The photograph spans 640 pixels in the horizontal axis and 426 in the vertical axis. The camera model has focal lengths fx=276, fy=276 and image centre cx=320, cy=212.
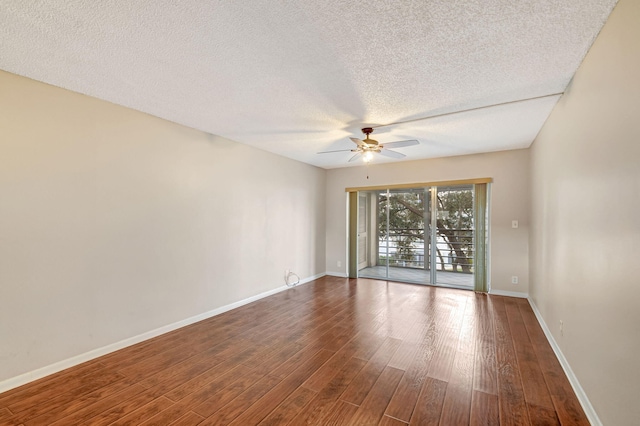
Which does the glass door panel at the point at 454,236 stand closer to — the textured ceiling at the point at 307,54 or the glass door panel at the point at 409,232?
the glass door panel at the point at 409,232

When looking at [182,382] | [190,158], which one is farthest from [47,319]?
[190,158]

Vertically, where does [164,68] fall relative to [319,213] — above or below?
above

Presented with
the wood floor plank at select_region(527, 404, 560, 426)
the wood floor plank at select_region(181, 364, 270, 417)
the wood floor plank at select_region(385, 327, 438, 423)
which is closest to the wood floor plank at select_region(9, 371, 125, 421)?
the wood floor plank at select_region(181, 364, 270, 417)

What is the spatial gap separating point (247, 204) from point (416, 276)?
3809mm

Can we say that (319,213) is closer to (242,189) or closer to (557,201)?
(242,189)

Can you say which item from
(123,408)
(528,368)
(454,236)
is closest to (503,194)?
(454,236)

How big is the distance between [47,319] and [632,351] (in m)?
3.97

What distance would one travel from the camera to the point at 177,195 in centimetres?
335

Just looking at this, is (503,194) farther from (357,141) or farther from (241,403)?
(241,403)

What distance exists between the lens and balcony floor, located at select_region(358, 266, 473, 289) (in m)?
5.36

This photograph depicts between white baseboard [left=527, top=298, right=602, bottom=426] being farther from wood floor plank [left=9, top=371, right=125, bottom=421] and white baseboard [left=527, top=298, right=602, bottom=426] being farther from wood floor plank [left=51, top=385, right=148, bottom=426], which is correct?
wood floor plank [left=9, top=371, right=125, bottom=421]

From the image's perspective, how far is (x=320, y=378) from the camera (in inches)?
91.0

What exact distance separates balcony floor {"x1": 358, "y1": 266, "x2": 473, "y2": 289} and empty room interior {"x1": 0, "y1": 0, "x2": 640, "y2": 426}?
1040 mm

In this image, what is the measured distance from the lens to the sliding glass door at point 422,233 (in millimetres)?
5215
